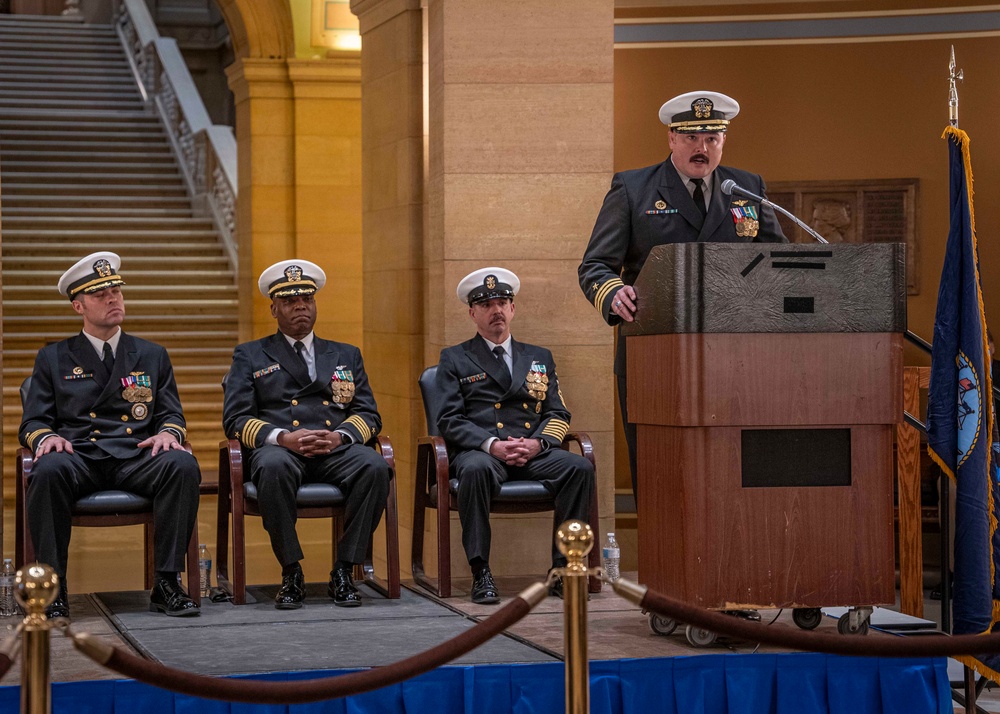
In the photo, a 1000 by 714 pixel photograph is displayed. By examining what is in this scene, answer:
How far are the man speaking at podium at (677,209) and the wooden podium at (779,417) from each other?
0.50 m

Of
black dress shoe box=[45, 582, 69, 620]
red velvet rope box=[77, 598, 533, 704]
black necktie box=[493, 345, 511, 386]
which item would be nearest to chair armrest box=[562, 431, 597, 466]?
black necktie box=[493, 345, 511, 386]

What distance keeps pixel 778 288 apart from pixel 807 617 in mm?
1028

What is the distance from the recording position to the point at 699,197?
15.4 ft

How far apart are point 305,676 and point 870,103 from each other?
6.25 metres

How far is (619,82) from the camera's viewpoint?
8.91 metres

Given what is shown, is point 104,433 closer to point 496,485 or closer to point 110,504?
point 110,504

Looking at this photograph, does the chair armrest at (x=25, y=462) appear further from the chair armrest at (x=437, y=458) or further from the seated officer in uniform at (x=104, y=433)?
the chair armrest at (x=437, y=458)

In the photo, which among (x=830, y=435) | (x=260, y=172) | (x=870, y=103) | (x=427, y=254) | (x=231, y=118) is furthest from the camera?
(x=231, y=118)

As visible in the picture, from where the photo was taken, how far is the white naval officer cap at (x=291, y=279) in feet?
18.4

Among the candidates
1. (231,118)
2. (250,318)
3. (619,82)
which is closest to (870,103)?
(619,82)

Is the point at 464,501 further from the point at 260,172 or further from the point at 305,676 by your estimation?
the point at 260,172

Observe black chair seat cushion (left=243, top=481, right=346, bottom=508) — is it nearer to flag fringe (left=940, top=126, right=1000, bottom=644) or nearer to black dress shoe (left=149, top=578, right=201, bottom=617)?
black dress shoe (left=149, top=578, right=201, bottom=617)

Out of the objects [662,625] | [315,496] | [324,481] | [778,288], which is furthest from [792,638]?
[324,481]

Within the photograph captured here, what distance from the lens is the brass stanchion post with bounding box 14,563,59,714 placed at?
2701 millimetres
